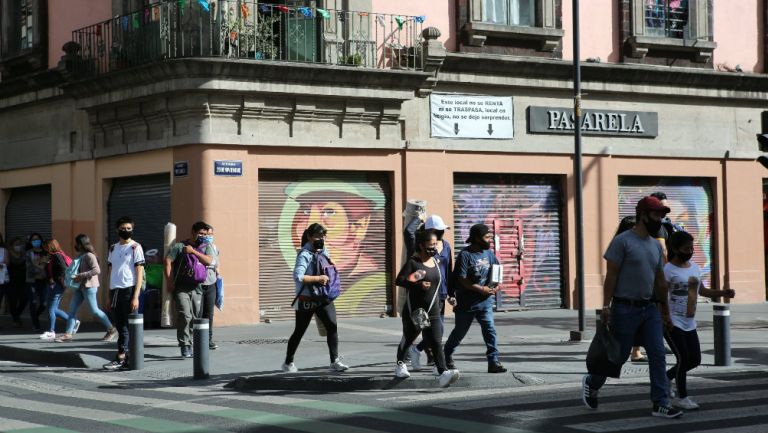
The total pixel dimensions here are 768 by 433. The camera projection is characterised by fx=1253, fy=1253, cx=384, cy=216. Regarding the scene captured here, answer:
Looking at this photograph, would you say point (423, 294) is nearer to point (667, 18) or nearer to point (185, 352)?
point (185, 352)

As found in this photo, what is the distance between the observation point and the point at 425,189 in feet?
72.8

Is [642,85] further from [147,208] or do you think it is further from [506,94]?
[147,208]

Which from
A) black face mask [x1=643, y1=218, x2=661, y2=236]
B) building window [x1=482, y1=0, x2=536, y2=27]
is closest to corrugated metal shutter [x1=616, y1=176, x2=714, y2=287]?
building window [x1=482, y1=0, x2=536, y2=27]

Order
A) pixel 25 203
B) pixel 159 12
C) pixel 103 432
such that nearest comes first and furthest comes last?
pixel 103 432
pixel 159 12
pixel 25 203

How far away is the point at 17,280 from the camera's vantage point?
866 inches

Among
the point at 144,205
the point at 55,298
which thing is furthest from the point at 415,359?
the point at 144,205

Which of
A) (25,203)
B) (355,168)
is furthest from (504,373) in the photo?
(25,203)

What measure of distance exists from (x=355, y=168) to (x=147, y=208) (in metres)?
3.72

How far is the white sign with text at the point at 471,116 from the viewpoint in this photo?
22.4 meters

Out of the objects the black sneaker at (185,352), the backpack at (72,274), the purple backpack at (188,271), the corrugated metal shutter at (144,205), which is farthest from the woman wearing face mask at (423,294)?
the corrugated metal shutter at (144,205)

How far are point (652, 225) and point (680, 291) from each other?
1.04 metres

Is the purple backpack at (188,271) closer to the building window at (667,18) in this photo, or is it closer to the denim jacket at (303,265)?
the denim jacket at (303,265)

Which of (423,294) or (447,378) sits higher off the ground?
(423,294)

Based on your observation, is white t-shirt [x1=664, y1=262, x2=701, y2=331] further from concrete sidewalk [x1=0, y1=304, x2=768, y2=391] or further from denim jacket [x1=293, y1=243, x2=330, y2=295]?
denim jacket [x1=293, y1=243, x2=330, y2=295]
